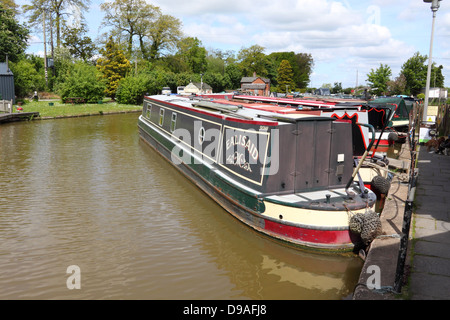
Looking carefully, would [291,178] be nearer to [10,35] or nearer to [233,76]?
[10,35]

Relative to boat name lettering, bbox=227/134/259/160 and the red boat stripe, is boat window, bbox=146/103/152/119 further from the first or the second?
the red boat stripe

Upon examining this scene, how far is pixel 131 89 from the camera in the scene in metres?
35.3

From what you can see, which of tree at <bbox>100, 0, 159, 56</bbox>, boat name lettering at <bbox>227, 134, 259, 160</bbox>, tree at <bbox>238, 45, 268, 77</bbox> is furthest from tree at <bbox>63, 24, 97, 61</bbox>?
boat name lettering at <bbox>227, 134, 259, 160</bbox>

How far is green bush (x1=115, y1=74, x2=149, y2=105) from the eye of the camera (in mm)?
35156

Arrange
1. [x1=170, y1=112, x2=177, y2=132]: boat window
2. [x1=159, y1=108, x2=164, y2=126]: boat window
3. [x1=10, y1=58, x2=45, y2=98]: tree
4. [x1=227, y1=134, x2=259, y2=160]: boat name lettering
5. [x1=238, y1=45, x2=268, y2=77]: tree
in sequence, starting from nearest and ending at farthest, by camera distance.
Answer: [x1=227, y1=134, x2=259, y2=160]: boat name lettering → [x1=170, y1=112, x2=177, y2=132]: boat window → [x1=159, y1=108, x2=164, y2=126]: boat window → [x1=10, y1=58, x2=45, y2=98]: tree → [x1=238, y1=45, x2=268, y2=77]: tree

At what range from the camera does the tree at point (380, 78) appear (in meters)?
52.6

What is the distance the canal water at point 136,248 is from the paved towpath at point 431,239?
3.37 ft

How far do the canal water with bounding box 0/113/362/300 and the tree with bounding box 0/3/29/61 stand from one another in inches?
1114

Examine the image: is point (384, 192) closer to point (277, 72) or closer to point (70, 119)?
point (70, 119)

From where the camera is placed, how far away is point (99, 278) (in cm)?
575

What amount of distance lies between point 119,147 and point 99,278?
1058 cm

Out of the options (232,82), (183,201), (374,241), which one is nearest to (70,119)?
(183,201)

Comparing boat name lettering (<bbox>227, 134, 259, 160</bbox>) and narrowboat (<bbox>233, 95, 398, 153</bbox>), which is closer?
boat name lettering (<bbox>227, 134, 259, 160</bbox>)
